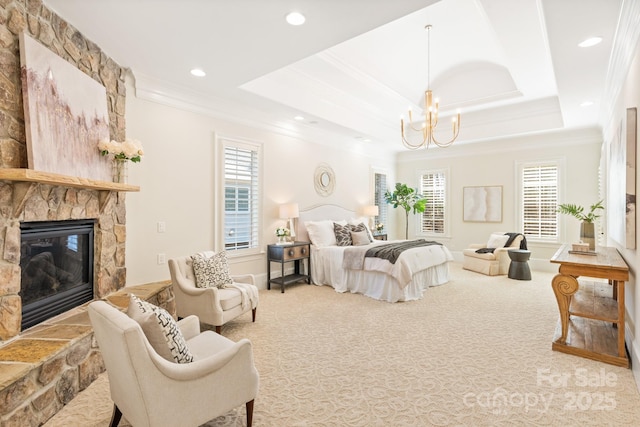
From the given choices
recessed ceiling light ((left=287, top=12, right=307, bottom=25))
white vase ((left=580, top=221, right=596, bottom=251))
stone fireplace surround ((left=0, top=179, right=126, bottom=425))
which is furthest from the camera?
white vase ((left=580, top=221, right=596, bottom=251))

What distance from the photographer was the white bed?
463 centimetres

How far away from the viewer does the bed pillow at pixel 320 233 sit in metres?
5.79

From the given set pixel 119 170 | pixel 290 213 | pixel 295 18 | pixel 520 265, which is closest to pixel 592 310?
pixel 520 265

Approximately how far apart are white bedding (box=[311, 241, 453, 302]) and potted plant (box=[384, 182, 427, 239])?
242 centimetres

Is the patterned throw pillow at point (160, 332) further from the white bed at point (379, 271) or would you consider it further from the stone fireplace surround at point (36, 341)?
the white bed at point (379, 271)

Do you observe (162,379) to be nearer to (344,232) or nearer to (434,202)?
(344,232)

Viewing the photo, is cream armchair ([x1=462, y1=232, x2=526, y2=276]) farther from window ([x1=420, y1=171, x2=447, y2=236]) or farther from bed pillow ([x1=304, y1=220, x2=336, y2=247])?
bed pillow ([x1=304, y1=220, x2=336, y2=247])

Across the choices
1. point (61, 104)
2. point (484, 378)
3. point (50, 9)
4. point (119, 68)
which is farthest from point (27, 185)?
point (484, 378)

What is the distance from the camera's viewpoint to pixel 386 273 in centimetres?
471

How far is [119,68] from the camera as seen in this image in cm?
360

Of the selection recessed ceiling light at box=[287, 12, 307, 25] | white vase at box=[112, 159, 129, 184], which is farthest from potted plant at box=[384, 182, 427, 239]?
white vase at box=[112, 159, 129, 184]

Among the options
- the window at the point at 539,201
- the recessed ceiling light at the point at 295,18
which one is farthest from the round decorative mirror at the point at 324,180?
the window at the point at 539,201

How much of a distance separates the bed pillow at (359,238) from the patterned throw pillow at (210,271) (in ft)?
9.22

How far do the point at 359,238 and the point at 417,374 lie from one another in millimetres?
3435
